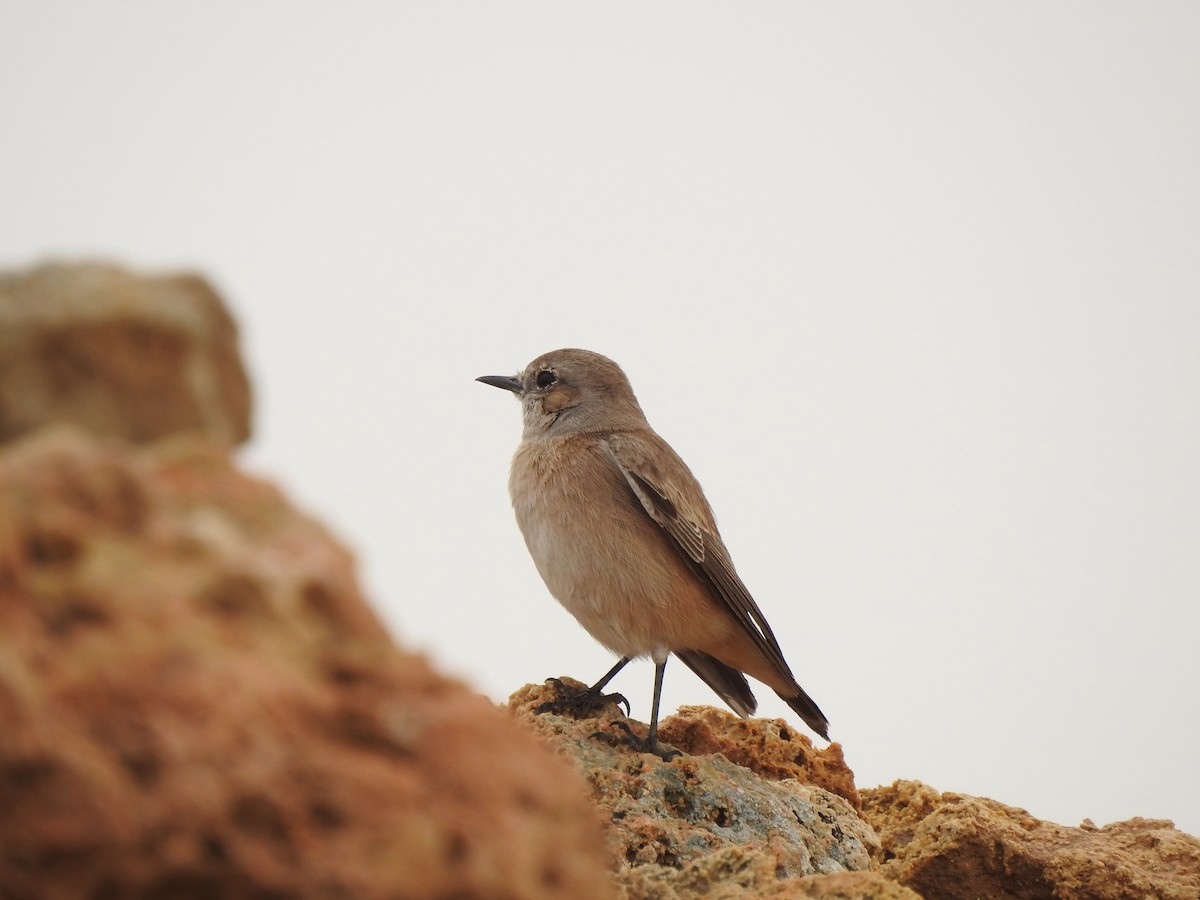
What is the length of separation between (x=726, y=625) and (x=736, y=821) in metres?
2.35

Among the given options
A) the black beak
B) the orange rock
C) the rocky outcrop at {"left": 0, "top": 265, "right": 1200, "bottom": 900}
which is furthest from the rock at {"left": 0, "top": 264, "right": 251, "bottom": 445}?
the black beak

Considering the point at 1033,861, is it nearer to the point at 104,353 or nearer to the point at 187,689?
the point at 187,689

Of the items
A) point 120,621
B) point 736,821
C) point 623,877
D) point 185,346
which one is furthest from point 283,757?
point 736,821

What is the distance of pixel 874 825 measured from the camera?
6027 millimetres

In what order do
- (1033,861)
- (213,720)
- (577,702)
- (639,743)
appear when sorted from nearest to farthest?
(213,720) → (1033,861) → (639,743) → (577,702)

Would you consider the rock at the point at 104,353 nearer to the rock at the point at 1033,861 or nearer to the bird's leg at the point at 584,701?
the rock at the point at 1033,861

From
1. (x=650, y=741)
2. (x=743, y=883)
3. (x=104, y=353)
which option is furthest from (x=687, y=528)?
(x=104, y=353)

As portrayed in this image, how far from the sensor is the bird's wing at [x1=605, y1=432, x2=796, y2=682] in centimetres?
728

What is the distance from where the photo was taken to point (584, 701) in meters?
6.83

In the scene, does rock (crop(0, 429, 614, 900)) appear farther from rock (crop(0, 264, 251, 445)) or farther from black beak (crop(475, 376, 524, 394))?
black beak (crop(475, 376, 524, 394))

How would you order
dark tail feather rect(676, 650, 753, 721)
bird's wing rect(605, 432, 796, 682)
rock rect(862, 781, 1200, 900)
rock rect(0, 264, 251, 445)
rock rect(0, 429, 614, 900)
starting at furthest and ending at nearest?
dark tail feather rect(676, 650, 753, 721) → bird's wing rect(605, 432, 796, 682) → rock rect(862, 781, 1200, 900) → rock rect(0, 264, 251, 445) → rock rect(0, 429, 614, 900)

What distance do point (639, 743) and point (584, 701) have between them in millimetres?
950

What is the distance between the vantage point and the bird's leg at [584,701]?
21.8 feet

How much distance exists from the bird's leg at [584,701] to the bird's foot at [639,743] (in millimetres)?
623
